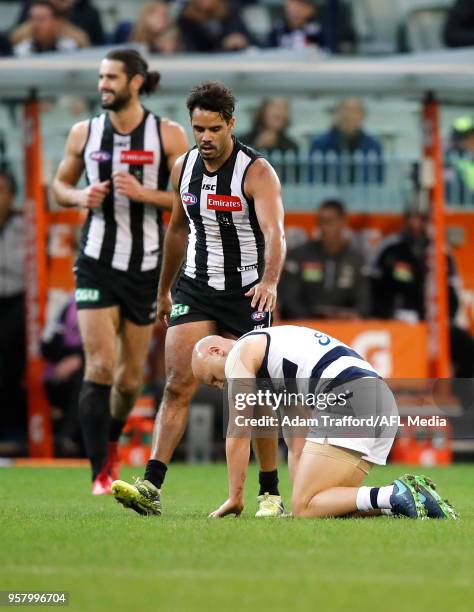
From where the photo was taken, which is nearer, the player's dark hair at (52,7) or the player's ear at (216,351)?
the player's ear at (216,351)

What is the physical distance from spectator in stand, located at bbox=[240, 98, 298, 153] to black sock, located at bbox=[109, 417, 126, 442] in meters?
5.48

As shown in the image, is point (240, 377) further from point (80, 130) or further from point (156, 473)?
point (80, 130)

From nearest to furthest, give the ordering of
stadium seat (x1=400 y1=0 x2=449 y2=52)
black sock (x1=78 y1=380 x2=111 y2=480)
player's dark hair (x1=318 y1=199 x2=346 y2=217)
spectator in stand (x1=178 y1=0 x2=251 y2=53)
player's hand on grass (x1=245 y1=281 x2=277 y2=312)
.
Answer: player's hand on grass (x1=245 y1=281 x2=277 y2=312) → black sock (x1=78 y1=380 x2=111 y2=480) → player's dark hair (x1=318 y1=199 x2=346 y2=217) → spectator in stand (x1=178 y1=0 x2=251 y2=53) → stadium seat (x1=400 y1=0 x2=449 y2=52)

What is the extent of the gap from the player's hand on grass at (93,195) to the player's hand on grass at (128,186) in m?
0.08

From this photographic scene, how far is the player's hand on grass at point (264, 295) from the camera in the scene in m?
7.64

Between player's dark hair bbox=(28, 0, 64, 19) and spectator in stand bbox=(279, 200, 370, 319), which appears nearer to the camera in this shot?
spectator in stand bbox=(279, 200, 370, 319)

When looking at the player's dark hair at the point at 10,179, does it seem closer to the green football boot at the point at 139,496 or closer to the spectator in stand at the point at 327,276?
the spectator in stand at the point at 327,276

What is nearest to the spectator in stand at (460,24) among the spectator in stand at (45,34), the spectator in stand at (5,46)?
the spectator in stand at (45,34)

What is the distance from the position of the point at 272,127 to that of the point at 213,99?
24.4 ft

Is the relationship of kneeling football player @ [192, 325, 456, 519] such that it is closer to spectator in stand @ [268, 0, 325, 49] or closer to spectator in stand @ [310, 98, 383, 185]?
spectator in stand @ [310, 98, 383, 185]

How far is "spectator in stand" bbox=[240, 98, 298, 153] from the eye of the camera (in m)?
15.0

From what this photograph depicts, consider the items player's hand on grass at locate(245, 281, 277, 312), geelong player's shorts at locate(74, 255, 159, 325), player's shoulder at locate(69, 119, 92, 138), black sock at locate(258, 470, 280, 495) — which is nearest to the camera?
player's hand on grass at locate(245, 281, 277, 312)

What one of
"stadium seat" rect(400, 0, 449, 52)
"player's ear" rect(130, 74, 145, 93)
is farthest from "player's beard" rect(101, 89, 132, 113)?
"stadium seat" rect(400, 0, 449, 52)

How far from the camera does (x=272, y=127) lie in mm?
15164
